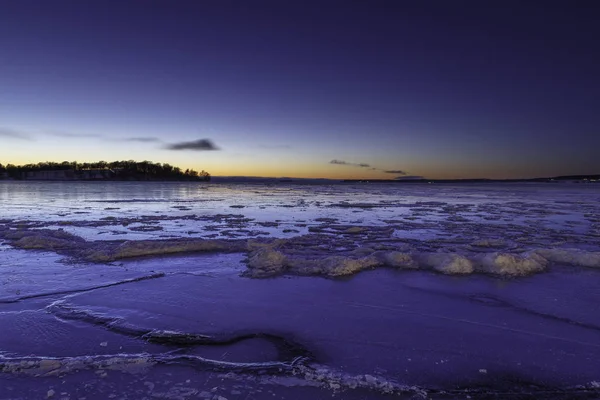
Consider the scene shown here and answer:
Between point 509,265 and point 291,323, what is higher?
point 509,265

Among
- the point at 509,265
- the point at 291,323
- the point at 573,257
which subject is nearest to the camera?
the point at 291,323

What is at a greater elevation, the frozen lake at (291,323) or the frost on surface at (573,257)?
the frost on surface at (573,257)

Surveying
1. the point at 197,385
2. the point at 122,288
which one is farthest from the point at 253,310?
the point at 122,288

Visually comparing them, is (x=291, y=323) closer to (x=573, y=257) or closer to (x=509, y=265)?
(x=509, y=265)

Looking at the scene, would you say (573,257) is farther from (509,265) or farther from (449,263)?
(449,263)

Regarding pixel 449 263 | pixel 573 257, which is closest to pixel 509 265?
pixel 449 263

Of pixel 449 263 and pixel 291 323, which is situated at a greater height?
pixel 449 263

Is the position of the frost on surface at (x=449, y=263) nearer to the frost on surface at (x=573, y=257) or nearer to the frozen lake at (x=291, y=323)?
the frozen lake at (x=291, y=323)

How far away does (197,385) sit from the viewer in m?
2.45

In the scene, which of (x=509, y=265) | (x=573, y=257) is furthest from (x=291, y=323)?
(x=573, y=257)

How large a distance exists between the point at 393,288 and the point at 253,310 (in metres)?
1.90

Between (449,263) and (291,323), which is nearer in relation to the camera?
(291,323)

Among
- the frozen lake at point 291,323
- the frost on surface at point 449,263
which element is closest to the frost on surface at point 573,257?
the frozen lake at point 291,323

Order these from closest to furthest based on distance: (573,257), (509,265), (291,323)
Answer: (291,323), (509,265), (573,257)
